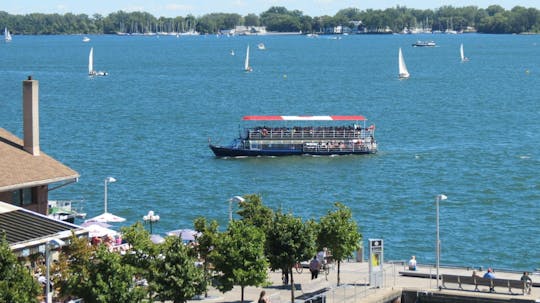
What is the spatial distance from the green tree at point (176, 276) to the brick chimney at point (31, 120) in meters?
10.3

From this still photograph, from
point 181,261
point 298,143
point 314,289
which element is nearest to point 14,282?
point 181,261

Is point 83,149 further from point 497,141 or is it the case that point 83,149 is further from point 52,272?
point 52,272

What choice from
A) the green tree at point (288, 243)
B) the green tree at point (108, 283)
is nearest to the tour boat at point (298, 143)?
the green tree at point (288, 243)

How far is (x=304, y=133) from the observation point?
310ft

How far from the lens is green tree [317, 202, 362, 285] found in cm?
4216

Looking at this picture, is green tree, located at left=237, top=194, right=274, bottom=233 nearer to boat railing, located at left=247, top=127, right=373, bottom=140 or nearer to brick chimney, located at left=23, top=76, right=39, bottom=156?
brick chimney, located at left=23, top=76, right=39, bottom=156

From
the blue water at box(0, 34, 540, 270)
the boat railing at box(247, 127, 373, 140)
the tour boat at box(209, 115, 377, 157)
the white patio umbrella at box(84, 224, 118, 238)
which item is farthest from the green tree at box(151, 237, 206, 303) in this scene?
the boat railing at box(247, 127, 373, 140)

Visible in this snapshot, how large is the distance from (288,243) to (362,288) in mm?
3252

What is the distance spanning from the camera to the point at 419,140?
352ft

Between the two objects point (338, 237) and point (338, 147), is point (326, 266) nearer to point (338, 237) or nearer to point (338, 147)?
point (338, 237)

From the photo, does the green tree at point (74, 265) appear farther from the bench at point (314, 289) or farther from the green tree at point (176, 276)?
the bench at point (314, 289)

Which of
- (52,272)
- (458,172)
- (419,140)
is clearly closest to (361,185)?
(458,172)

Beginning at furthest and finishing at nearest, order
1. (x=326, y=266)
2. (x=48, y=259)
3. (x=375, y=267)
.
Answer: (x=326, y=266)
(x=375, y=267)
(x=48, y=259)

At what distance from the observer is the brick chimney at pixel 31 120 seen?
44094 mm
